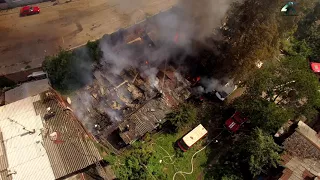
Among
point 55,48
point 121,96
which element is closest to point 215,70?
point 121,96

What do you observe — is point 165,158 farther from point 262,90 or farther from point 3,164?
point 3,164

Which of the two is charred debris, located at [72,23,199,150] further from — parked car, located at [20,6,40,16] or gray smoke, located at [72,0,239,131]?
parked car, located at [20,6,40,16]

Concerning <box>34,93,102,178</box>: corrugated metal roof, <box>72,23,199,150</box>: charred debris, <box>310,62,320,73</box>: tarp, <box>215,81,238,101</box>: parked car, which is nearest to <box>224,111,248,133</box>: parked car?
<box>215,81,238,101</box>: parked car

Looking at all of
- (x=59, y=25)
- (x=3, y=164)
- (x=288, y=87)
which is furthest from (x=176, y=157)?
(x=59, y=25)

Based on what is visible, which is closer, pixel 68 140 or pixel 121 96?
pixel 68 140

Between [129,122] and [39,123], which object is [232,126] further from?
[39,123]
